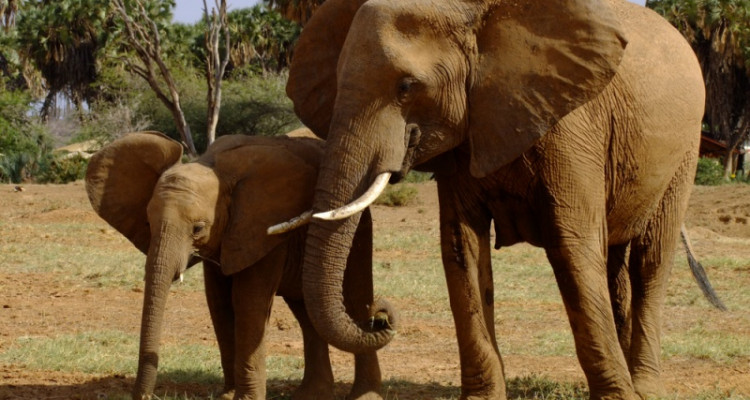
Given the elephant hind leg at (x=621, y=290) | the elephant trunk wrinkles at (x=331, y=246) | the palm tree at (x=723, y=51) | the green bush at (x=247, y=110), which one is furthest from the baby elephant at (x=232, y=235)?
the palm tree at (x=723, y=51)

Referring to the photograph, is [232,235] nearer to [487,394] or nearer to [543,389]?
[487,394]

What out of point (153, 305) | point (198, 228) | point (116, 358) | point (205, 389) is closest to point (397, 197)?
point (116, 358)

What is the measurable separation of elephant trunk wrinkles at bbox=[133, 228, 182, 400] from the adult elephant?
0.88 metres

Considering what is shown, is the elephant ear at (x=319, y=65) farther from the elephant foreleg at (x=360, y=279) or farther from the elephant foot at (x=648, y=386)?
the elephant foot at (x=648, y=386)

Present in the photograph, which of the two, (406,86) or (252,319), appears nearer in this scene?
(406,86)

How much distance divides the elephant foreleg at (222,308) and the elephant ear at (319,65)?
103 cm

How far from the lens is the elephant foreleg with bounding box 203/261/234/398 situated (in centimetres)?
678

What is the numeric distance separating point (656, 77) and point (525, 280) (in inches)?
292

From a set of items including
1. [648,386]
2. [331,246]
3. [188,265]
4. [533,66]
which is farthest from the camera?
[648,386]

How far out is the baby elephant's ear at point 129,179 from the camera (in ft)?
22.4

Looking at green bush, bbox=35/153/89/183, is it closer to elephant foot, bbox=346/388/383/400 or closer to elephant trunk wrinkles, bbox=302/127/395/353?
elephant foot, bbox=346/388/383/400

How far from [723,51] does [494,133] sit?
119 feet

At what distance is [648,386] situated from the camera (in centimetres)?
736

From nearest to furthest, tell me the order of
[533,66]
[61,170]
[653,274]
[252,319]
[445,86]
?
1. [445,86]
2. [533,66]
3. [252,319]
4. [653,274]
5. [61,170]
